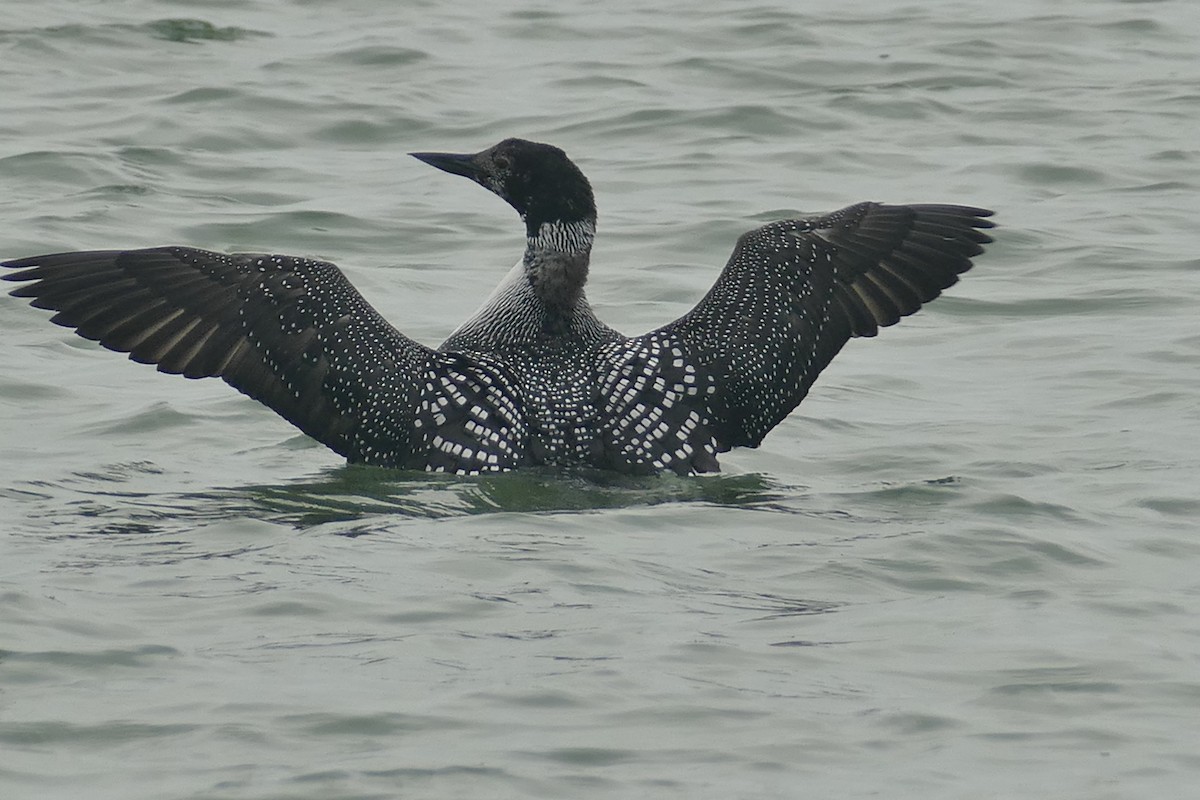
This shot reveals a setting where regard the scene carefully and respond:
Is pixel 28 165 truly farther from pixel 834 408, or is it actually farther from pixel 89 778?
pixel 89 778

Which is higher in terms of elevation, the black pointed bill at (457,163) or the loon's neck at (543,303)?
the black pointed bill at (457,163)

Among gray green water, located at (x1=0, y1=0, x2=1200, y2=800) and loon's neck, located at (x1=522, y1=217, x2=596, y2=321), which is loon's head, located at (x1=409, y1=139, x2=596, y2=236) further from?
gray green water, located at (x1=0, y1=0, x2=1200, y2=800)

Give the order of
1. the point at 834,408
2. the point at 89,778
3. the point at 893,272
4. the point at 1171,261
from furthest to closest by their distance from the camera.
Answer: the point at 1171,261
the point at 834,408
the point at 893,272
the point at 89,778

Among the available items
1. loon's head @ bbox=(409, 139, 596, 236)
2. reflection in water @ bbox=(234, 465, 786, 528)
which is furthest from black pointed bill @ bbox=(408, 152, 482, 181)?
reflection in water @ bbox=(234, 465, 786, 528)

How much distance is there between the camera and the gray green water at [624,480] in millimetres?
4363

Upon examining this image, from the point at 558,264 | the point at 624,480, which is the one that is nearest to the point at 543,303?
the point at 558,264

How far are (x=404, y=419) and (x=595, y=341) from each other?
2.26 feet

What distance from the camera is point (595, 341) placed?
21.8 feet

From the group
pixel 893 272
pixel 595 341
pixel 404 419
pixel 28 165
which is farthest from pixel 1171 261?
pixel 28 165

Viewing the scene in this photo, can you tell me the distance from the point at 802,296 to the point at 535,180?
90 centimetres

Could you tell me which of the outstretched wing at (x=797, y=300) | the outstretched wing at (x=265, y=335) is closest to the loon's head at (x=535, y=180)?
the outstretched wing at (x=797, y=300)

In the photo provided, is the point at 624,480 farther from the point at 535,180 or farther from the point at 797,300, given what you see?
the point at 535,180

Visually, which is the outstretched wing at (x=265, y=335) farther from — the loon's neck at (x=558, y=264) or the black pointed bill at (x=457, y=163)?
the black pointed bill at (x=457, y=163)

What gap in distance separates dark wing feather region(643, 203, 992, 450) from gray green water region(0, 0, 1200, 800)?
28cm
